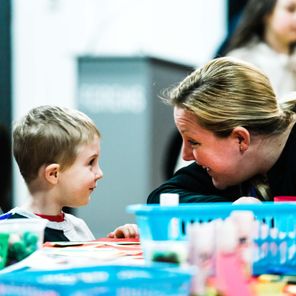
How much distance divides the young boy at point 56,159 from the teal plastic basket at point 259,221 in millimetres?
1041

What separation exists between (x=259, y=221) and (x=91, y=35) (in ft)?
17.9

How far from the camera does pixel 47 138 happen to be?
2.55 metres

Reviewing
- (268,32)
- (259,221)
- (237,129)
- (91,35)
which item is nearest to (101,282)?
(259,221)

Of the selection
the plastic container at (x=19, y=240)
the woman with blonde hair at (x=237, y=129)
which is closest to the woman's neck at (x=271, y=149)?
the woman with blonde hair at (x=237, y=129)

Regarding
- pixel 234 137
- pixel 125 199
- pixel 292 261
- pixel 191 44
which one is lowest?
pixel 125 199

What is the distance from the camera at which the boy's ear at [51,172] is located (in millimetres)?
2580

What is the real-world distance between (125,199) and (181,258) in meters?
3.66

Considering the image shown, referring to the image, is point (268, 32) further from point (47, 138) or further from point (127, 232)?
point (127, 232)

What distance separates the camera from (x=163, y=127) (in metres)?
5.11

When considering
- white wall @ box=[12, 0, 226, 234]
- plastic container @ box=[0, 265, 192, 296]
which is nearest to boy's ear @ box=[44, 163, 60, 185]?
plastic container @ box=[0, 265, 192, 296]

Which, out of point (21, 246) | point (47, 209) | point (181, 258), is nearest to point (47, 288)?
point (181, 258)

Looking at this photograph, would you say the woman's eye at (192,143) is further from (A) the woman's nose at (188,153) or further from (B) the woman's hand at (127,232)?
(B) the woman's hand at (127,232)

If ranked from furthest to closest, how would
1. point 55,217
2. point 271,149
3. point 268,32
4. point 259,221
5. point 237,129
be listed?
point 268,32, point 55,217, point 271,149, point 237,129, point 259,221

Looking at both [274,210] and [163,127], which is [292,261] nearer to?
[274,210]
